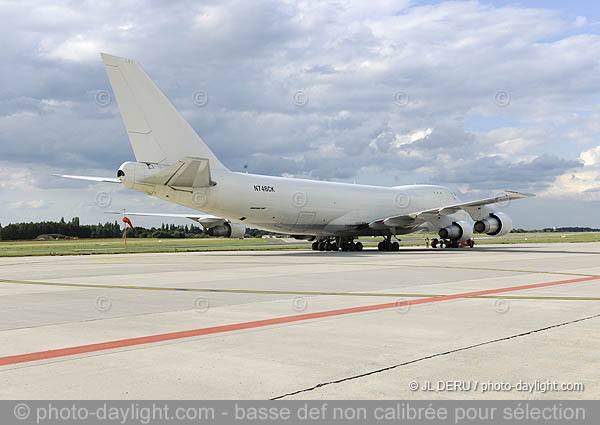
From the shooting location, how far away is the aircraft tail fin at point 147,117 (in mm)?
26766

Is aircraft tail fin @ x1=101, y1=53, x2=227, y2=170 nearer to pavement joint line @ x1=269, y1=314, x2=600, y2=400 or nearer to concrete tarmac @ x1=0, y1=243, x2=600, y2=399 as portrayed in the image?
concrete tarmac @ x1=0, y1=243, x2=600, y2=399

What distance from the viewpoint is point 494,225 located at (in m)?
39.2

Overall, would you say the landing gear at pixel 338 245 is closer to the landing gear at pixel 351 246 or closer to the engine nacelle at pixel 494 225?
the landing gear at pixel 351 246

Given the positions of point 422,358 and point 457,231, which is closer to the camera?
point 422,358

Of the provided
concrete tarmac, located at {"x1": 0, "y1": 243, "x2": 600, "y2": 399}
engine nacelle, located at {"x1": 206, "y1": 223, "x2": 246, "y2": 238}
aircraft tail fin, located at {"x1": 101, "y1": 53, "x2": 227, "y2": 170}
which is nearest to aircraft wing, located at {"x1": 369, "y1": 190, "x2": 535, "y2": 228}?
engine nacelle, located at {"x1": 206, "y1": 223, "x2": 246, "y2": 238}

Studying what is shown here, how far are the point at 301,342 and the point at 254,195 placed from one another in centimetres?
2420

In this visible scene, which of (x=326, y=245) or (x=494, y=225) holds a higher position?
(x=494, y=225)

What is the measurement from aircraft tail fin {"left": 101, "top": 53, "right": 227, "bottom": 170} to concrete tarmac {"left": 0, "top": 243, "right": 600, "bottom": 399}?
14619mm

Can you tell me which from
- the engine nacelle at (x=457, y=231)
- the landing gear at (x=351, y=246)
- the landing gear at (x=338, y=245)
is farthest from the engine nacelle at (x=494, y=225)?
the landing gear at (x=338, y=245)

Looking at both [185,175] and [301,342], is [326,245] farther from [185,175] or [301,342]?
[301,342]

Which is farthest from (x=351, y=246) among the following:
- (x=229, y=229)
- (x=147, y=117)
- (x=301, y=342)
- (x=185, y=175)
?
(x=301, y=342)

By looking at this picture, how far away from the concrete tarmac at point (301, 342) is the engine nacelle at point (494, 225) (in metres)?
25.9

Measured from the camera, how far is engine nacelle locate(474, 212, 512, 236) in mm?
39094
